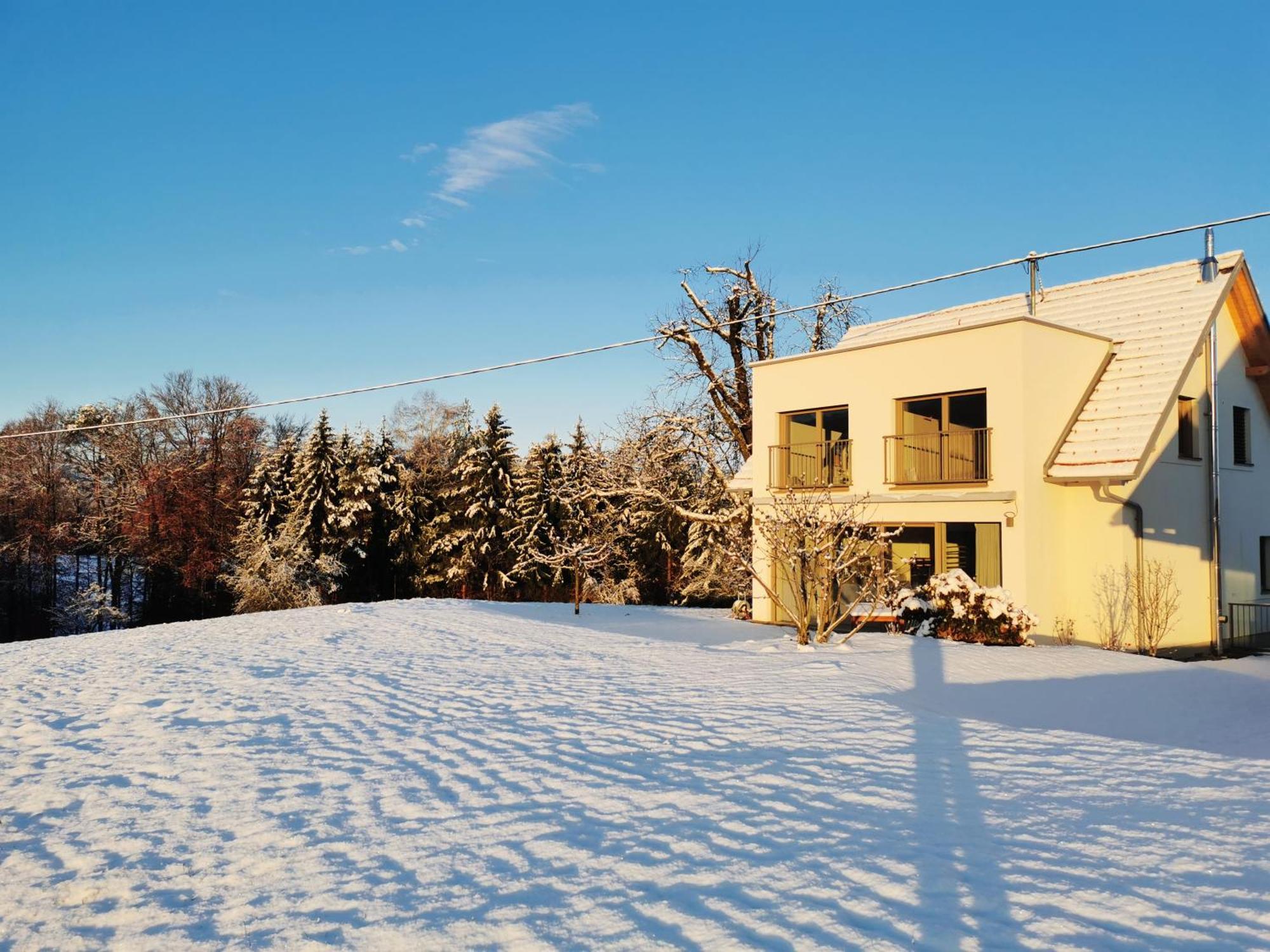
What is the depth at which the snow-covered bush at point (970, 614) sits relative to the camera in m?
16.0

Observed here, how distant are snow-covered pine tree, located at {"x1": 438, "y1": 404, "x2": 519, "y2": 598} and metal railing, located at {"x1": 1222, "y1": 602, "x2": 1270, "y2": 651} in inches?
1068

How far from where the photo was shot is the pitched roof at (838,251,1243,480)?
1702cm

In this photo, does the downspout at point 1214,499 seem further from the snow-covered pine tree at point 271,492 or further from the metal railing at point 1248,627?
the snow-covered pine tree at point 271,492

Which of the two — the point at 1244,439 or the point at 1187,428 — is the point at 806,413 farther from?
the point at 1244,439

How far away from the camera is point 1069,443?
17812 mm

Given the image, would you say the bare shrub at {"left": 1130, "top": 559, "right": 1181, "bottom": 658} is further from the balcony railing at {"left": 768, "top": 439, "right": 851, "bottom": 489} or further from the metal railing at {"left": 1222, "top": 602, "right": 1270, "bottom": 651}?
the balcony railing at {"left": 768, "top": 439, "right": 851, "bottom": 489}

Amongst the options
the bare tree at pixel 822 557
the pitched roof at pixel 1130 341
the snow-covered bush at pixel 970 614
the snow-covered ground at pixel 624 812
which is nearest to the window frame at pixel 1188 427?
the pitched roof at pixel 1130 341

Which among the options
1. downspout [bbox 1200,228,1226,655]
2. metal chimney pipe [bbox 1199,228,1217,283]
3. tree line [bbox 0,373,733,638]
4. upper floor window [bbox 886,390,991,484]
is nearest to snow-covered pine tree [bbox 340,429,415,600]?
tree line [bbox 0,373,733,638]

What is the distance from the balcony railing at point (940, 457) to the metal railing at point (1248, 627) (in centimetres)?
723

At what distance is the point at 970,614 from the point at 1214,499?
25.7 feet

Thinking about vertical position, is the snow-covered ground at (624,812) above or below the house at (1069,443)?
below

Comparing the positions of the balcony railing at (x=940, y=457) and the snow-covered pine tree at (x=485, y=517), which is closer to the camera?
the balcony railing at (x=940, y=457)

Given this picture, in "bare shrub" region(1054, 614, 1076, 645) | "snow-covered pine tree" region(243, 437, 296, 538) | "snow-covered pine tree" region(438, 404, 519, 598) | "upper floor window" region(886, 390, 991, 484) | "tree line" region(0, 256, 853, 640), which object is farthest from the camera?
"snow-covered pine tree" region(438, 404, 519, 598)

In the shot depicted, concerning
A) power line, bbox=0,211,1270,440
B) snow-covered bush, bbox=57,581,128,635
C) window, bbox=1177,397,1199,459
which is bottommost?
snow-covered bush, bbox=57,581,128,635
